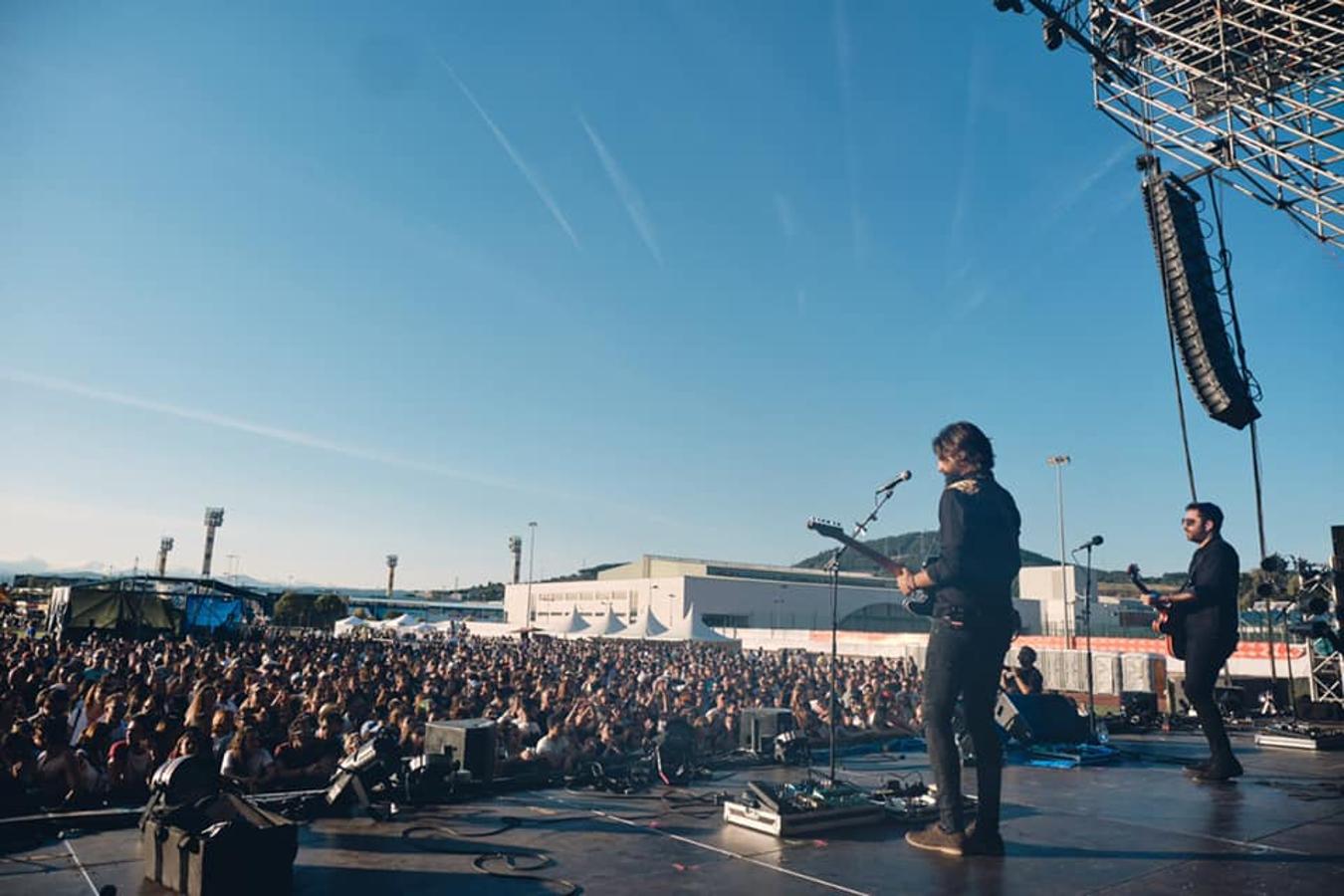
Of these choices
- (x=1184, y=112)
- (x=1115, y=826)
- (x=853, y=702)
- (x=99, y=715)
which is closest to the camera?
(x=1115, y=826)

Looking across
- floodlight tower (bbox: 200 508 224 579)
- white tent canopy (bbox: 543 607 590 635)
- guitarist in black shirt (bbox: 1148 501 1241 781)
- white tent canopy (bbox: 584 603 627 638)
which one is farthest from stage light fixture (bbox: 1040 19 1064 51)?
floodlight tower (bbox: 200 508 224 579)

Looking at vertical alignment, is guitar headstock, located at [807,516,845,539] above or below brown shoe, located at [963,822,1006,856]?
above

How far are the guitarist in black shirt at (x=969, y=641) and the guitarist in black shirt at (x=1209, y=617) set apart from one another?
10.7 feet

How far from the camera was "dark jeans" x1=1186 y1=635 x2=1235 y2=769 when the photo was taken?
→ 671 centimetres

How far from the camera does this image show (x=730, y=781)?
7168 mm

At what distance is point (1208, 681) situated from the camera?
6.73m

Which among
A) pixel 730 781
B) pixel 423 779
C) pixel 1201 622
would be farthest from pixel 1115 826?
pixel 423 779

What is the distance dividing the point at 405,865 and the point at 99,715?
25.1 feet

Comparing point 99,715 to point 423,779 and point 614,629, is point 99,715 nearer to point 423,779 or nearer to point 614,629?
point 423,779

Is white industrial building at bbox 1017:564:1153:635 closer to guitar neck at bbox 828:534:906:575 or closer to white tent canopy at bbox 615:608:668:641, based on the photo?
white tent canopy at bbox 615:608:668:641

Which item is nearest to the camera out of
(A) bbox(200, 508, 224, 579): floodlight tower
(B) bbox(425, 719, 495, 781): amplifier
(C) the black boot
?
(B) bbox(425, 719, 495, 781): amplifier

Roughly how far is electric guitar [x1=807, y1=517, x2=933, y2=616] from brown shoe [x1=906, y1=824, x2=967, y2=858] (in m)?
1.20

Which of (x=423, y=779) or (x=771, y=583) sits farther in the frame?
(x=771, y=583)

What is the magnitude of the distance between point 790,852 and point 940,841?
830mm
